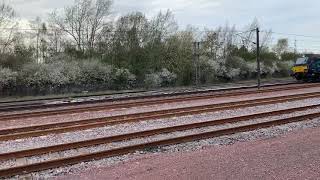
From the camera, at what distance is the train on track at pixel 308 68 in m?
45.3

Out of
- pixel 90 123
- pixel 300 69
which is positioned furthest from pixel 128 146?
pixel 300 69

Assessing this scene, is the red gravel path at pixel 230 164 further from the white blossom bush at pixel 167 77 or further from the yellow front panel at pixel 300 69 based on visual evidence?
the white blossom bush at pixel 167 77

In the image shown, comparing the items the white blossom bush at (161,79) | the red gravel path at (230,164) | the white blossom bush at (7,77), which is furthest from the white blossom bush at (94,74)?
the red gravel path at (230,164)

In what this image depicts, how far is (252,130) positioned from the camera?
15297 mm

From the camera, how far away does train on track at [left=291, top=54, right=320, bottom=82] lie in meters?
45.3

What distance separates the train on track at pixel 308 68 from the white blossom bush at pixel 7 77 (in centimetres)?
2556

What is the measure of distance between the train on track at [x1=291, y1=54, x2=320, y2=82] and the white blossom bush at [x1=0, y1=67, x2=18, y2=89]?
83.9ft

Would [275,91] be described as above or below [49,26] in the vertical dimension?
below

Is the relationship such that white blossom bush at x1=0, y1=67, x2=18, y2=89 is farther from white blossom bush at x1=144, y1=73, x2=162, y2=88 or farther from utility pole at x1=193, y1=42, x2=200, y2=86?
utility pole at x1=193, y1=42, x2=200, y2=86

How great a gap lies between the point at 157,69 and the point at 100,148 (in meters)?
39.4

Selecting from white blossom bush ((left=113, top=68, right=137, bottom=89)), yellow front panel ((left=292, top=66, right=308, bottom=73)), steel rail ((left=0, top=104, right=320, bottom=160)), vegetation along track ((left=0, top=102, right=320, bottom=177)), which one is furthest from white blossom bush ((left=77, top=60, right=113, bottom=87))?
vegetation along track ((left=0, top=102, right=320, bottom=177))

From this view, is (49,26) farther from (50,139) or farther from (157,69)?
(50,139)

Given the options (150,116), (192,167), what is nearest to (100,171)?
(192,167)

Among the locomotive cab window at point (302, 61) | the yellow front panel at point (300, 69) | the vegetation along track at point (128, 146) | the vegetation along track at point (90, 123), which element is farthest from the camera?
the locomotive cab window at point (302, 61)
